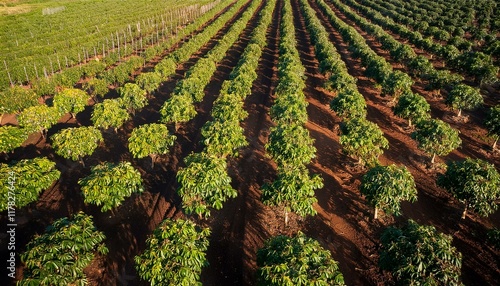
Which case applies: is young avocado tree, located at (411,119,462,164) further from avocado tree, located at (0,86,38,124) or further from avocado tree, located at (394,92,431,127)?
avocado tree, located at (0,86,38,124)

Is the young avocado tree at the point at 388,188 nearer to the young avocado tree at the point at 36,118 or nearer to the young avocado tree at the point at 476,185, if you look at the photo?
the young avocado tree at the point at 476,185

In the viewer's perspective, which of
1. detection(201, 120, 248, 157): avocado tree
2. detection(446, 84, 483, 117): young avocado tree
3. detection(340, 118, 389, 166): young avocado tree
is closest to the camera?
detection(201, 120, 248, 157): avocado tree

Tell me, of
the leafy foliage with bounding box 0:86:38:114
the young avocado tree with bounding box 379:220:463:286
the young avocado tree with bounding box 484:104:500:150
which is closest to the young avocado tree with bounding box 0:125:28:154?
the leafy foliage with bounding box 0:86:38:114

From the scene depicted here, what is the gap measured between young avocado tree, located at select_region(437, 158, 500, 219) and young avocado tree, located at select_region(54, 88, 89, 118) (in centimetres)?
3679

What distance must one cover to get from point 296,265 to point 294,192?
6196 mm

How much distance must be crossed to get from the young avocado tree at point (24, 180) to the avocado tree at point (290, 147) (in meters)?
17.0

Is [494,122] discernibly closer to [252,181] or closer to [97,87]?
[252,181]

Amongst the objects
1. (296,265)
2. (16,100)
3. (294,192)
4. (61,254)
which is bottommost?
(16,100)

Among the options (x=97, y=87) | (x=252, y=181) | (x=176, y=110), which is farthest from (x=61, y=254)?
(x=97, y=87)

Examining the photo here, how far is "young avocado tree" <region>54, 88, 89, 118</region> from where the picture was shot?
32.8 meters

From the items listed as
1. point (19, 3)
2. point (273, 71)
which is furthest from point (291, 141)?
point (19, 3)

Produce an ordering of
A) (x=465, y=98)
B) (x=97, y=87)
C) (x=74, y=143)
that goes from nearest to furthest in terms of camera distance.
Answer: (x=74, y=143)
(x=465, y=98)
(x=97, y=87)

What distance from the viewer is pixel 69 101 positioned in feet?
110

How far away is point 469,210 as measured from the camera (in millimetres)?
24141
